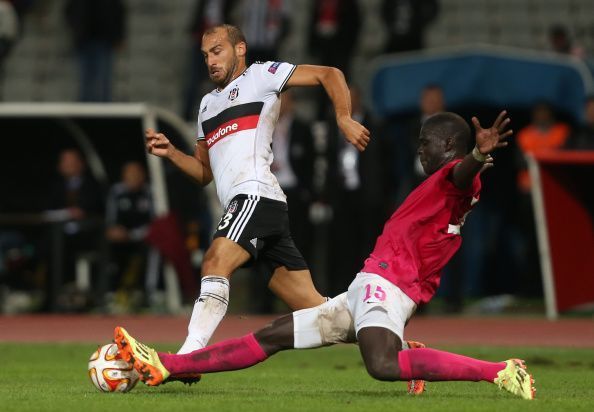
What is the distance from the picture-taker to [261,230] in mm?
8570

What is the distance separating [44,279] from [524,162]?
21.1 ft

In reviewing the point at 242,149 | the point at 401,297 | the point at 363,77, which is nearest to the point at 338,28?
the point at 363,77

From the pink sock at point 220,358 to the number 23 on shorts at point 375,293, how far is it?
0.68m

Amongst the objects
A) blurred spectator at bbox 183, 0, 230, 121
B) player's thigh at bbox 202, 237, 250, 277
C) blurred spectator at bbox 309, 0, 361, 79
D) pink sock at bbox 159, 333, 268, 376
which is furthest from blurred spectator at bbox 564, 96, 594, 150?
pink sock at bbox 159, 333, 268, 376

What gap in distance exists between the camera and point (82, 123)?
1877cm

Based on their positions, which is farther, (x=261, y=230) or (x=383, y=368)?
(x=261, y=230)

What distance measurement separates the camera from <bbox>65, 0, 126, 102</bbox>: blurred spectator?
20.0m

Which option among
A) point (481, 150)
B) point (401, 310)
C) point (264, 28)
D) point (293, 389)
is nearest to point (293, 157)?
point (264, 28)

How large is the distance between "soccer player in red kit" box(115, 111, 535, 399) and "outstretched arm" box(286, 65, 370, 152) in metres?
0.36

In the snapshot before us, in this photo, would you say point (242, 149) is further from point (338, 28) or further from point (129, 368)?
point (338, 28)

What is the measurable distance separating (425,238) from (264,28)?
11.9 meters

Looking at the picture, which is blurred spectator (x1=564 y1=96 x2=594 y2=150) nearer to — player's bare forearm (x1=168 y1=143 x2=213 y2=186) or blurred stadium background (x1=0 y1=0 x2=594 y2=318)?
blurred stadium background (x1=0 y1=0 x2=594 y2=318)

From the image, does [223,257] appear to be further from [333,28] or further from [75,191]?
[333,28]

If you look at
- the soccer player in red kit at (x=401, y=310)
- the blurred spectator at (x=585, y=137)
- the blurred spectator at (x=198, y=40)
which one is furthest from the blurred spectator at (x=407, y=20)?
the soccer player in red kit at (x=401, y=310)
